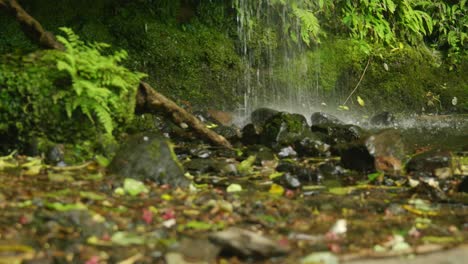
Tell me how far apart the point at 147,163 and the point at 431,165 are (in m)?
2.85

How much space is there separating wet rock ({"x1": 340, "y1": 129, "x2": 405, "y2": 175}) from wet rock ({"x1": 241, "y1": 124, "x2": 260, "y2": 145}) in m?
1.48

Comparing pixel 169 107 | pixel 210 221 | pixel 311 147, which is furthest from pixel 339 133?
pixel 210 221

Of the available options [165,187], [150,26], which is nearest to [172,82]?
[150,26]

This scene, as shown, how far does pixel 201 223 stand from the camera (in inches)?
145

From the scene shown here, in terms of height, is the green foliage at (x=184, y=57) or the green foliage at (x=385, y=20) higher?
the green foliage at (x=385, y=20)

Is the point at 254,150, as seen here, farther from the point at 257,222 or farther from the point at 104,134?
the point at 257,222

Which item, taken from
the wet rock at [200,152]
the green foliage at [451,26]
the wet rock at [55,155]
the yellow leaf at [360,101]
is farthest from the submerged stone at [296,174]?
the green foliage at [451,26]

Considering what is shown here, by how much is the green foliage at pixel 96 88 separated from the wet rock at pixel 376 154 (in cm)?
239

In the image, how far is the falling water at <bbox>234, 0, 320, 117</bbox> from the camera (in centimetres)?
973

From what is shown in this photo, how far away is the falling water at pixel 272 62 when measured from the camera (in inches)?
383

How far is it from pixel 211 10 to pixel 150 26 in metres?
1.18

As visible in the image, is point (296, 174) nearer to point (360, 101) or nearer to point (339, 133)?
point (339, 133)

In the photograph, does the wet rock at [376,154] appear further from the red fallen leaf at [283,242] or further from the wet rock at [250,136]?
the red fallen leaf at [283,242]

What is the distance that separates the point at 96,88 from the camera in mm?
5094
